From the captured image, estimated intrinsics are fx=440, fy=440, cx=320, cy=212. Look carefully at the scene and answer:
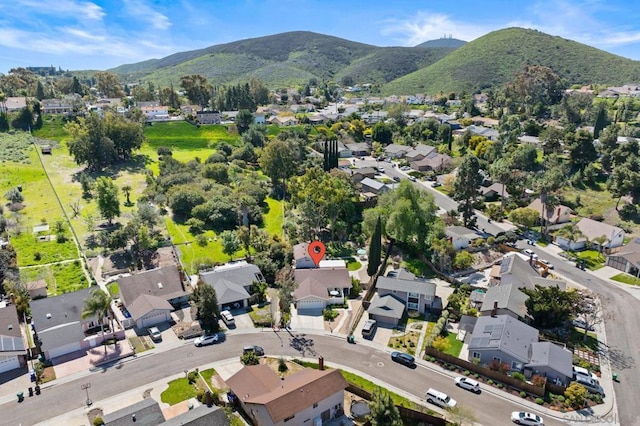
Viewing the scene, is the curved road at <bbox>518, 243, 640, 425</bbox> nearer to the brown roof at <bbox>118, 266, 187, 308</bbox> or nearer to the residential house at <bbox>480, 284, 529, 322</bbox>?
the residential house at <bbox>480, 284, 529, 322</bbox>

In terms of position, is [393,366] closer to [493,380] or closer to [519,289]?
[493,380]

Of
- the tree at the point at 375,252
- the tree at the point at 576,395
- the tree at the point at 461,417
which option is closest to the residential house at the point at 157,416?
the tree at the point at 461,417

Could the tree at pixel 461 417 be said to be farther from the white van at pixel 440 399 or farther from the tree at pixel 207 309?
the tree at pixel 207 309

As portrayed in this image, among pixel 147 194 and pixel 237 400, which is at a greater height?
pixel 147 194

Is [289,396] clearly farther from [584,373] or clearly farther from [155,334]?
[584,373]

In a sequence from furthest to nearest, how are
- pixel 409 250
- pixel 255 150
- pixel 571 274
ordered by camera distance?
pixel 255 150, pixel 409 250, pixel 571 274

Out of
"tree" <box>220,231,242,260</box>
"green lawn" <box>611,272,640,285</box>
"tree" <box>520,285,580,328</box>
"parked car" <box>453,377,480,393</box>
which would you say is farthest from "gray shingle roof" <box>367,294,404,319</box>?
"green lawn" <box>611,272,640,285</box>

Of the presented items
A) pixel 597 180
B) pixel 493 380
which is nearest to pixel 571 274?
pixel 493 380
